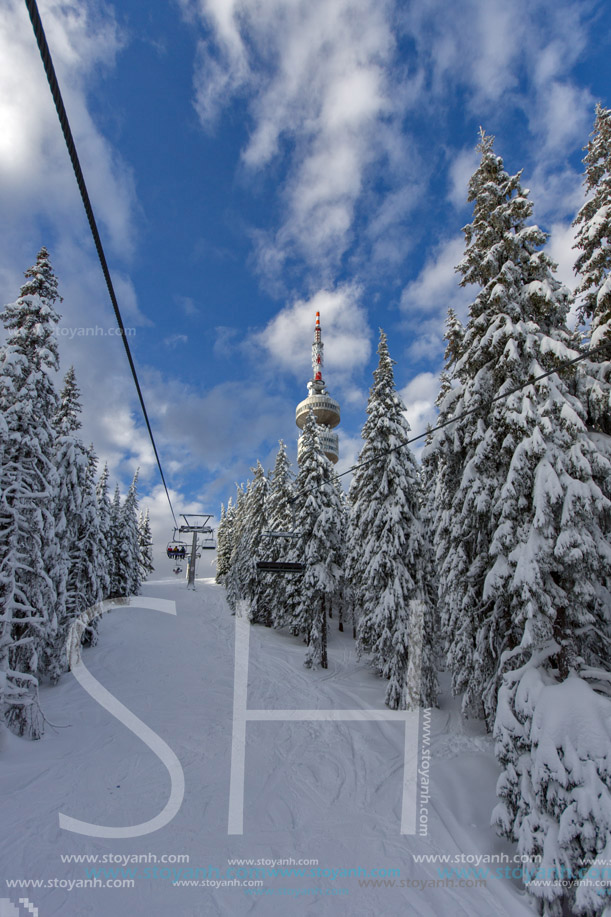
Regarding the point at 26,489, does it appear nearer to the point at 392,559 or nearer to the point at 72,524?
the point at 72,524

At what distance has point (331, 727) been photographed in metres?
15.9

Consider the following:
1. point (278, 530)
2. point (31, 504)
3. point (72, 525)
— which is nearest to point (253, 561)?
point (278, 530)

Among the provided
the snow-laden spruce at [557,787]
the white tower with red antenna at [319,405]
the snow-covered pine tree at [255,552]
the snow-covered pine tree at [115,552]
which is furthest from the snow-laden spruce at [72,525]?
the white tower with red antenna at [319,405]

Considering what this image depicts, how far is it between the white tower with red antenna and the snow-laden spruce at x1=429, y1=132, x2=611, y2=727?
86.3 meters

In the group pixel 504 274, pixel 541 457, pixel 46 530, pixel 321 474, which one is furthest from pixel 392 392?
pixel 46 530

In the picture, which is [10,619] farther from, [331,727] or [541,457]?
[541,457]

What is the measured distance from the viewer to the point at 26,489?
13.4 m

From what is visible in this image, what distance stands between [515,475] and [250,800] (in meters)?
10.5

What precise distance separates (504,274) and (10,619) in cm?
1668

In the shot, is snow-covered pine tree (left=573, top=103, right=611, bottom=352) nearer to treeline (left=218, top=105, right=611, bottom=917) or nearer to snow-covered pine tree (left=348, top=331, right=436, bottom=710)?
treeline (left=218, top=105, right=611, bottom=917)

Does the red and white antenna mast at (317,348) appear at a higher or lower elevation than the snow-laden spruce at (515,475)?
higher

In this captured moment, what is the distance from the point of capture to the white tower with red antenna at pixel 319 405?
105 meters

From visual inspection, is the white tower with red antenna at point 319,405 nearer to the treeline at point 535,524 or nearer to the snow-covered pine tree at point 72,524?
the snow-covered pine tree at point 72,524

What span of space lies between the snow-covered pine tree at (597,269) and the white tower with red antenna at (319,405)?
86.6 m
